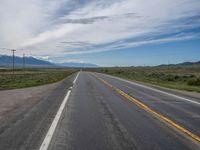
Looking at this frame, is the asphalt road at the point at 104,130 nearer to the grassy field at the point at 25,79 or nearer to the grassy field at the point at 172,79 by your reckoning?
the grassy field at the point at 172,79

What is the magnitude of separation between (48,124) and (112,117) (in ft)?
7.72

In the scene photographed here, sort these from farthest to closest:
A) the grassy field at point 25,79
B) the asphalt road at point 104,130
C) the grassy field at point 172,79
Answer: the grassy field at point 172,79 < the grassy field at point 25,79 < the asphalt road at point 104,130

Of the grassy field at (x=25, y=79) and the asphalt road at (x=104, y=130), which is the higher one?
the asphalt road at (x=104, y=130)

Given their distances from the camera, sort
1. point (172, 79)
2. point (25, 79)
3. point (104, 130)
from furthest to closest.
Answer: point (25, 79) → point (172, 79) → point (104, 130)

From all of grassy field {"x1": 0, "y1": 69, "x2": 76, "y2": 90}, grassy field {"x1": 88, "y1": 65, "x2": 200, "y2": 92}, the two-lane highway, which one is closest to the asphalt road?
the two-lane highway

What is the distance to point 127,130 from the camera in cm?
814

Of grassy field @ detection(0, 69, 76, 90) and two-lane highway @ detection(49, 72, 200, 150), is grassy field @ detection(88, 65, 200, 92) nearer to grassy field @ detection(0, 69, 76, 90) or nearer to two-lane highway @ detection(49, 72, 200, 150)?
grassy field @ detection(0, 69, 76, 90)

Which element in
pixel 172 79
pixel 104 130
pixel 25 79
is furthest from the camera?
pixel 25 79

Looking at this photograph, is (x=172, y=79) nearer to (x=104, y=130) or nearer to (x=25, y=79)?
(x=25, y=79)

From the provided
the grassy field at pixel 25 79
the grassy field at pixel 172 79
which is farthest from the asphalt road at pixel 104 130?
the grassy field at pixel 25 79

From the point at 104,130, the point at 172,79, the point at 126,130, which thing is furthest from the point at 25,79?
the point at 126,130

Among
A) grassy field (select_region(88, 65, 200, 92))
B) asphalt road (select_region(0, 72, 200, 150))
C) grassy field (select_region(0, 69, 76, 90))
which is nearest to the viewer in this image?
asphalt road (select_region(0, 72, 200, 150))

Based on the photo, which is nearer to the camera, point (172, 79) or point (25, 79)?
point (172, 79)

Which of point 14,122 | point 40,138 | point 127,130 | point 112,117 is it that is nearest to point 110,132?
point 127,130
